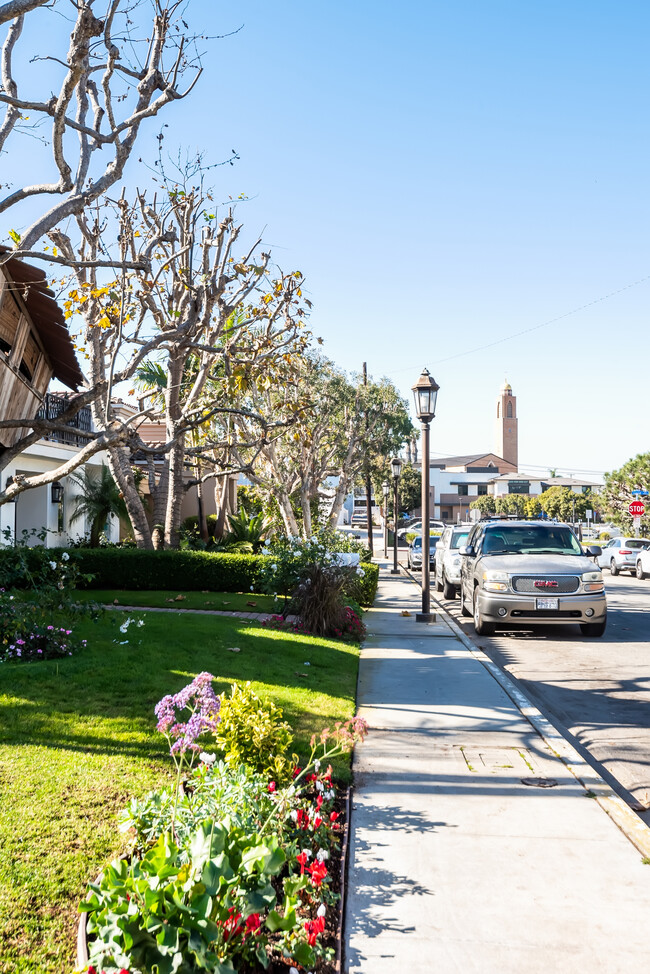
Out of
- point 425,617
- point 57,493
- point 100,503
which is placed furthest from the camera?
point 57,493

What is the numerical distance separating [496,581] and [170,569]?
7.70m

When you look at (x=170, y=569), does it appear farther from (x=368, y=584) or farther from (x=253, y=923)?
(x=253, y=923)

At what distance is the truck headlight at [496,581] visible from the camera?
Answer: 12.4m

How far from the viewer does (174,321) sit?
15516 millimetres

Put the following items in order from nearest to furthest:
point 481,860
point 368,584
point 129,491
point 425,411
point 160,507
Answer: point 481,860 → point 425,411 → point 368,584 → point 129,491 → point 160,507

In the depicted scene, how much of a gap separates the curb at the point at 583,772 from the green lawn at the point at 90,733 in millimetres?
1639

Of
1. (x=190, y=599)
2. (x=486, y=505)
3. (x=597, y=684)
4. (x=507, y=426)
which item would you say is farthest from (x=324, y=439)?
(x=507, y=426)

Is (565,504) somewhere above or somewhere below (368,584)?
above

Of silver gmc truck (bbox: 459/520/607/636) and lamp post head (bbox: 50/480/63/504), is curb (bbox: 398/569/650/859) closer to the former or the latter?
silver gmc truck (bbox: 459/520/607/636)

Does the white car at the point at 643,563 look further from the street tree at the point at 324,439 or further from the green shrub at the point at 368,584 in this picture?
the green shrub at the point at 368,584

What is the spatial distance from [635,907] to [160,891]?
7.65ft

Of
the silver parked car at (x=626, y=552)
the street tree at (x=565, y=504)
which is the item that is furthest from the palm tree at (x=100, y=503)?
the street tree at (x=565, y=504)

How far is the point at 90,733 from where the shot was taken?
558cm

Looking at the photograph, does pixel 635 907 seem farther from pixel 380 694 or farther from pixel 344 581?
pixel 344 581
